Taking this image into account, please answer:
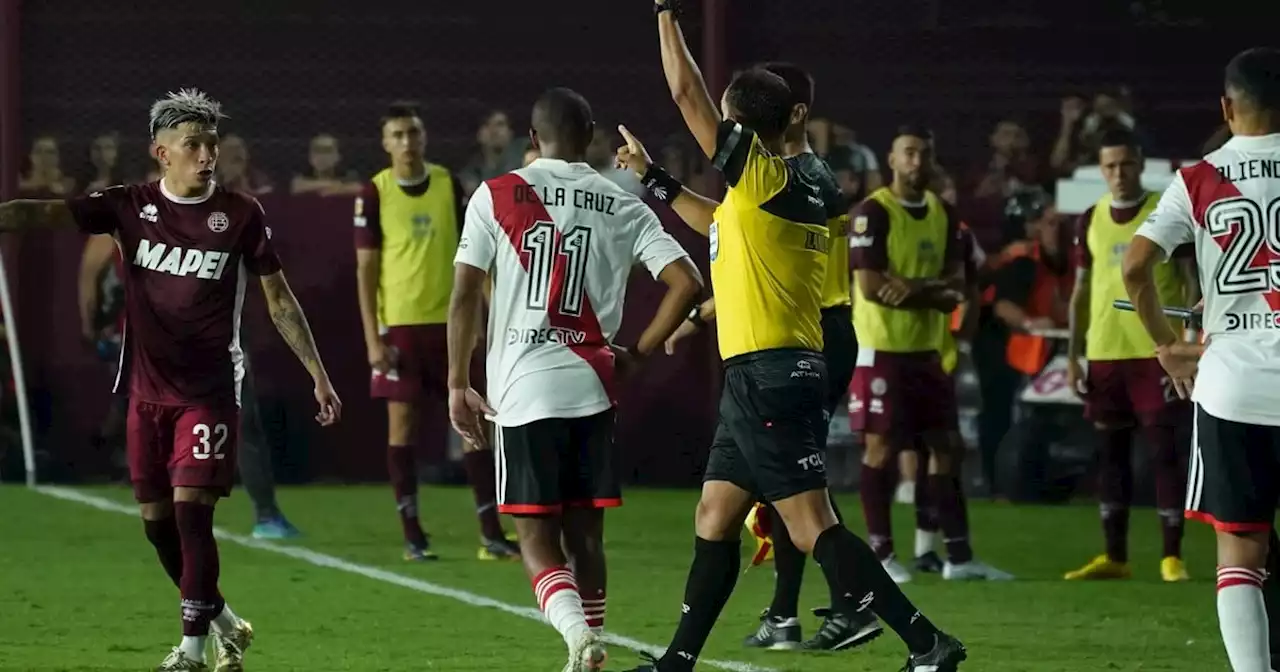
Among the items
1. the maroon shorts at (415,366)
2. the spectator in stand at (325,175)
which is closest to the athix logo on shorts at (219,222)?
the maroon shorts at (415,366)

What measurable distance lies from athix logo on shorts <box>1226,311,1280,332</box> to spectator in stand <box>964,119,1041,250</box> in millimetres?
9244

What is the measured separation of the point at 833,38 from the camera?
54.4 feet

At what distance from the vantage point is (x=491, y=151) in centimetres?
1634

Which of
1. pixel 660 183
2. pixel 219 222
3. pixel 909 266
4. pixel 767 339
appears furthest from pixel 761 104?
pixel 909 266

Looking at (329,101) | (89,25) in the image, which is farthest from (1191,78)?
(89,25)

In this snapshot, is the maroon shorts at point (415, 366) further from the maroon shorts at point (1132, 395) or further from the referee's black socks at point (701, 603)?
the referee's black socks at point (701, 603)

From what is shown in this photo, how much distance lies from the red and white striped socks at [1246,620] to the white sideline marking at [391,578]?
71.9 inches

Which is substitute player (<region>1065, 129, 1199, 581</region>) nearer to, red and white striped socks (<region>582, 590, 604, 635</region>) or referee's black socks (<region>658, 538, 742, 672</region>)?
red and white striped socks (<region>582, 590, 604, 635</region>)

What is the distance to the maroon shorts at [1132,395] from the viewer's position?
37.9ft

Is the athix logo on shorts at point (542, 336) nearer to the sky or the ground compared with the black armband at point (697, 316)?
nearer to the ground

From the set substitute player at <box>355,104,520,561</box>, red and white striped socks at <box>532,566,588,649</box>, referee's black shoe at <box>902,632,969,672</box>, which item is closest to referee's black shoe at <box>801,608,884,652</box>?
red and white striped socks at <box>532,566,588,649</box>

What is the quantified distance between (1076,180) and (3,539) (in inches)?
299

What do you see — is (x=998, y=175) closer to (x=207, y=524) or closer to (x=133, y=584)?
(x=133, y=584)

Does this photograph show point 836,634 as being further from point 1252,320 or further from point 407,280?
point 407,280
